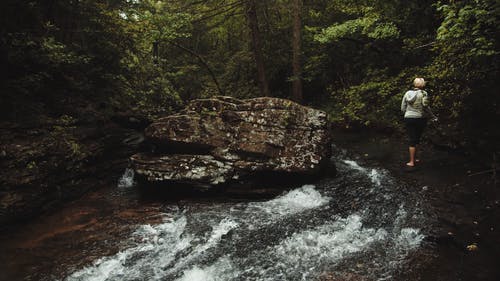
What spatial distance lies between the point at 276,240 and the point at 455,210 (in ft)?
11.3

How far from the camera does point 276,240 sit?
5871mm

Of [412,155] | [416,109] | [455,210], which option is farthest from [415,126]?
[455,210]

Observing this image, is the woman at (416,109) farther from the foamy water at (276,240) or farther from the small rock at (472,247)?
the small rock at (472,247)

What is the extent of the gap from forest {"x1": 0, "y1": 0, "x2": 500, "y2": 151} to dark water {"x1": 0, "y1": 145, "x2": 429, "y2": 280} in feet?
9.57

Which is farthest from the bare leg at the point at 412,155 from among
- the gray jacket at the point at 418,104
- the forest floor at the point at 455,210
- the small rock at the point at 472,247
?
the small rock at the point at 472,247

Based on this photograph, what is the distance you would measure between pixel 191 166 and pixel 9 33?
507cm

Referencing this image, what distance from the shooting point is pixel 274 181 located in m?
8.21

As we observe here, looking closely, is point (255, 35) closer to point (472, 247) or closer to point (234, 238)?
point (234, 238)

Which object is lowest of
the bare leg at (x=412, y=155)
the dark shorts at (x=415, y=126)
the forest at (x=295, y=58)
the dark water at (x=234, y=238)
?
the dark water at (x=234, y=238)

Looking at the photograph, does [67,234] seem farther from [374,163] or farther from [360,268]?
[374,163]

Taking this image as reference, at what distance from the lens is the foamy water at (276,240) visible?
5.09 meters

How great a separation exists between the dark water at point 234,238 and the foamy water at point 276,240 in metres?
0.02

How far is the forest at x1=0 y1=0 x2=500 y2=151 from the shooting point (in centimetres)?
690

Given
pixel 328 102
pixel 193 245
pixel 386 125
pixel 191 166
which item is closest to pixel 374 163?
pixel 386 125
